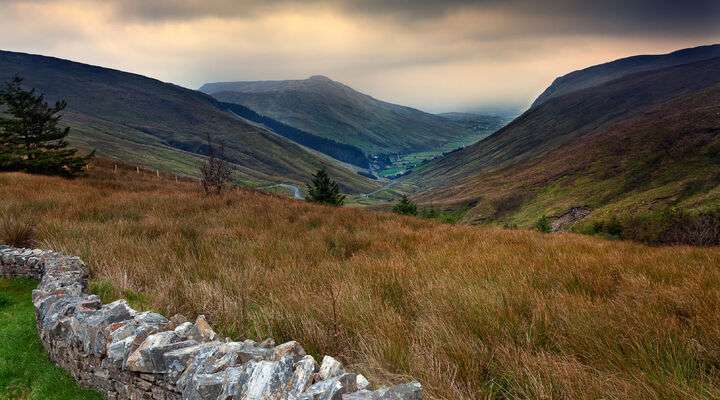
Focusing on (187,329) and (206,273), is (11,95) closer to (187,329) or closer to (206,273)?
(206,273)

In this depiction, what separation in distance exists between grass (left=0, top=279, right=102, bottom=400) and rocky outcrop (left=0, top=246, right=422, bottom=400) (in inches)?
4.4

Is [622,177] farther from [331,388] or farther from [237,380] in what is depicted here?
[237,380]

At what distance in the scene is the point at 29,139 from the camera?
76.5 ft

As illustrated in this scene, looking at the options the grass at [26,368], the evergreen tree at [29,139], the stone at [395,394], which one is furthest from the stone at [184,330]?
the evergreen tree at [29,139]

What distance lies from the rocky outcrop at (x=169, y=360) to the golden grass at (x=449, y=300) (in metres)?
0.59

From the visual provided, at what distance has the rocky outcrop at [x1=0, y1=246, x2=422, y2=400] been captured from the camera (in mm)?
2660

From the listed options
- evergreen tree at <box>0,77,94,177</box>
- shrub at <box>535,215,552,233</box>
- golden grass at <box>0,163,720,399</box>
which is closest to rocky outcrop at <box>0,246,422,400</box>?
golden grass at <box>0,163,720,399</box>

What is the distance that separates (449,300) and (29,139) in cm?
2775

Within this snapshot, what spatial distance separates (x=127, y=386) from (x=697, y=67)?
9558 inches

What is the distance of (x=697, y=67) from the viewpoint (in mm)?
182125

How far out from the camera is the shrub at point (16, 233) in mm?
9109

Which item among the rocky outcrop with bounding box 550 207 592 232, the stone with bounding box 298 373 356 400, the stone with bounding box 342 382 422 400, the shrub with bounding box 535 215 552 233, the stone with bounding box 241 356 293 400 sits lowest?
the rocky outcrop with bounding box 550 207 592 232

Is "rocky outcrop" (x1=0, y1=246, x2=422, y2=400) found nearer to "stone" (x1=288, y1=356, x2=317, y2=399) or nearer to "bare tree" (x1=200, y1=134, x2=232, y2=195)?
"stone" (x1=288, y1=356, x2=317, y2=399)

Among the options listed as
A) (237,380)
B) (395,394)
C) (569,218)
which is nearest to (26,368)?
(237,380)
